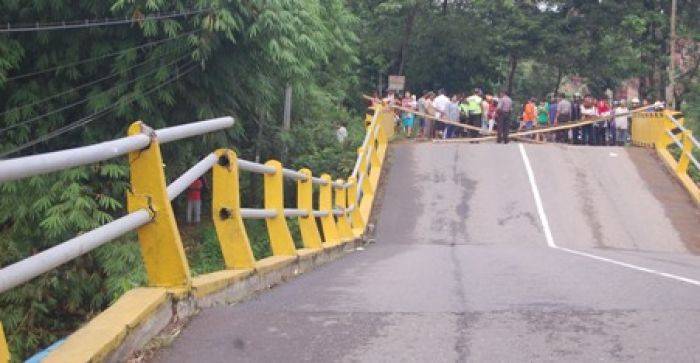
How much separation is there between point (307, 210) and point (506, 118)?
1846 centimetres

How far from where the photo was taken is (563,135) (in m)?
32.0

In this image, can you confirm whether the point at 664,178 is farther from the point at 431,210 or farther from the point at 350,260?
the point at 350,260

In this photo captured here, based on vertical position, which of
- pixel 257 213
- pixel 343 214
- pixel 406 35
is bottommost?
pixel 343 214

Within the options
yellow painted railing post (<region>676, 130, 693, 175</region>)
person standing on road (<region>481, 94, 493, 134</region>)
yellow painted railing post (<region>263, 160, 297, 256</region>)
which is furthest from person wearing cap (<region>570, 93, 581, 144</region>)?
yellow painted railing post (<region>263, 160, 297, 256</region>)

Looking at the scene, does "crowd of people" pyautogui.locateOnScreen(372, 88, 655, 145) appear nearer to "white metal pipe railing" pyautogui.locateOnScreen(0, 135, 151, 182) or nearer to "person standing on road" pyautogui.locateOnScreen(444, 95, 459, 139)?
"person standing on road" pyautogui.locateOnScreen(444, 95, 459, 139)

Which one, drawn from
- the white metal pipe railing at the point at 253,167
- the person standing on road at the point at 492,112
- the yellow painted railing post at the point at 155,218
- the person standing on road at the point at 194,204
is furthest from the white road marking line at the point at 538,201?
the yellow painted railing post at the point at 155,218

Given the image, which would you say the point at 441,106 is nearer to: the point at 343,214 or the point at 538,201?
the point at 538,201

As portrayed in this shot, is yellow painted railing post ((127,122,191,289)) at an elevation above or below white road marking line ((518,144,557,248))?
above

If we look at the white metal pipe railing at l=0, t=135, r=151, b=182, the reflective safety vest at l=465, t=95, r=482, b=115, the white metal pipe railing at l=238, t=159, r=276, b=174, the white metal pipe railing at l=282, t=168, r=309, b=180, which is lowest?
the white metal pipe railing at l=282, t=168, r=309, b=180

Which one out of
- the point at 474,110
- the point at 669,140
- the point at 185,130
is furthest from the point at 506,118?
the point at 185,130

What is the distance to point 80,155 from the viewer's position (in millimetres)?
3992

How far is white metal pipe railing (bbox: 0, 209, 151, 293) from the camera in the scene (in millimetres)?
3344

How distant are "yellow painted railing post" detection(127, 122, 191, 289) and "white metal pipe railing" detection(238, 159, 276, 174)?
1.86 meters

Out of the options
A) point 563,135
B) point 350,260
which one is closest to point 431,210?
point 350,260
